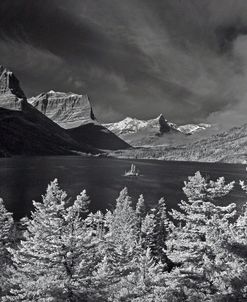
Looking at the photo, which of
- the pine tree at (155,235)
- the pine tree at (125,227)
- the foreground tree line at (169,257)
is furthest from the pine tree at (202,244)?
the pine tree at (155,235)

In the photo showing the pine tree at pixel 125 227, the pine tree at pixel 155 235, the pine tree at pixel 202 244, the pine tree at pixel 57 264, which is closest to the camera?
the pine tree at pixel 57 264

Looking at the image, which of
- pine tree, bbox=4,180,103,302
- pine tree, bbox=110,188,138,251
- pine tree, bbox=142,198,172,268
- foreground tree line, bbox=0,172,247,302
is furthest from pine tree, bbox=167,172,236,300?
pine tree, bbox=142,198,172,268

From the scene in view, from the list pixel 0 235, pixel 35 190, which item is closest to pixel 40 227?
pixel 0 235

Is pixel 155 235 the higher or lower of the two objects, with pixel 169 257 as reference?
lower

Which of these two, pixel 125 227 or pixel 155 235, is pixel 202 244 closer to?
pixel 125 227

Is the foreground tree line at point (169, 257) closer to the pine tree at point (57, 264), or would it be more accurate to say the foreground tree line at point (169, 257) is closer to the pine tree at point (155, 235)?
the pine tree at point (57, 264)

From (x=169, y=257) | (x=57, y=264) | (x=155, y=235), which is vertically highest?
(x=169, y=257)

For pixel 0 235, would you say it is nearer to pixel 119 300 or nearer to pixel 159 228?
pixel 119 300

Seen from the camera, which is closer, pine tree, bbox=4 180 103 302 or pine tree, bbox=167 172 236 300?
pine tree, bbox=4 180 103 302

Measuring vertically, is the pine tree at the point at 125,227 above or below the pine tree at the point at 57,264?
below

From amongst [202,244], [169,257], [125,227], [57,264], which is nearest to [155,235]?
[125,227]

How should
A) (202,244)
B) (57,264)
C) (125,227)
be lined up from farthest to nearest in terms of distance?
1. (125,227)
2. (202,244)
3. (57,264)

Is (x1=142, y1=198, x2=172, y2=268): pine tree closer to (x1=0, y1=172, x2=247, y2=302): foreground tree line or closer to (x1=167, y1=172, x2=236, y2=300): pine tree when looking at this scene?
(x1=0, y1=172, x2=247, y2=302): foreground tree line

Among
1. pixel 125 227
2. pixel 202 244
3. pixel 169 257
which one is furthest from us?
pixel 125 227
